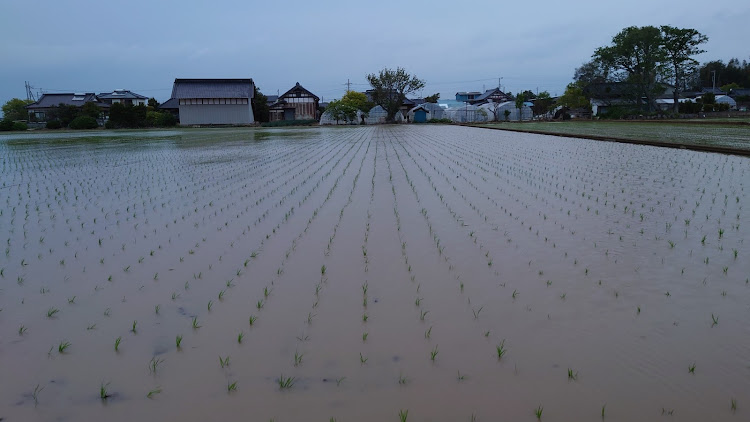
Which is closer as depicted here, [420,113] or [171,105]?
[171,105]

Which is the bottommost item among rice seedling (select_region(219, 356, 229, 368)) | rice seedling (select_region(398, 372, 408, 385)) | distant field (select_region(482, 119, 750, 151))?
rice seedling (select_region(398, 372, 408, 385))

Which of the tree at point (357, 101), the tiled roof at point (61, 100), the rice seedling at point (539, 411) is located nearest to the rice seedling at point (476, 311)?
the rice seedling at point (539, 411)

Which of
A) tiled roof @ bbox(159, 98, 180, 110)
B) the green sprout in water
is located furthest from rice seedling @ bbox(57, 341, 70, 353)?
tiled roof @ bbox(159, 98, 180, 110)

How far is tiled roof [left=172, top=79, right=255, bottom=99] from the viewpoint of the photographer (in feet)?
141

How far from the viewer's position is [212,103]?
4319 cm

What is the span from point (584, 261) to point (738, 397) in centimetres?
193

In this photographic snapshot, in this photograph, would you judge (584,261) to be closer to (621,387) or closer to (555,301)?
(555,301)

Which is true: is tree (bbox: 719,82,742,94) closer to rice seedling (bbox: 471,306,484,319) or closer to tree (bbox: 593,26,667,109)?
tree (bbox: 593,26,667,109)

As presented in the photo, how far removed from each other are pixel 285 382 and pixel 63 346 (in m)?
1.33

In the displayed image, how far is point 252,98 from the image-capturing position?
145ft

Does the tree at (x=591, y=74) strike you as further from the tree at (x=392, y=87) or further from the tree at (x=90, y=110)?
the tree at (x=90, y=110)

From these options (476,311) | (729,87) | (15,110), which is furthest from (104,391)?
(729,87)

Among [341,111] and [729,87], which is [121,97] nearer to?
[341,111]

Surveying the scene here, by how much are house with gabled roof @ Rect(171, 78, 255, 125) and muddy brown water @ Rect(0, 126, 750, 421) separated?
3758cm
